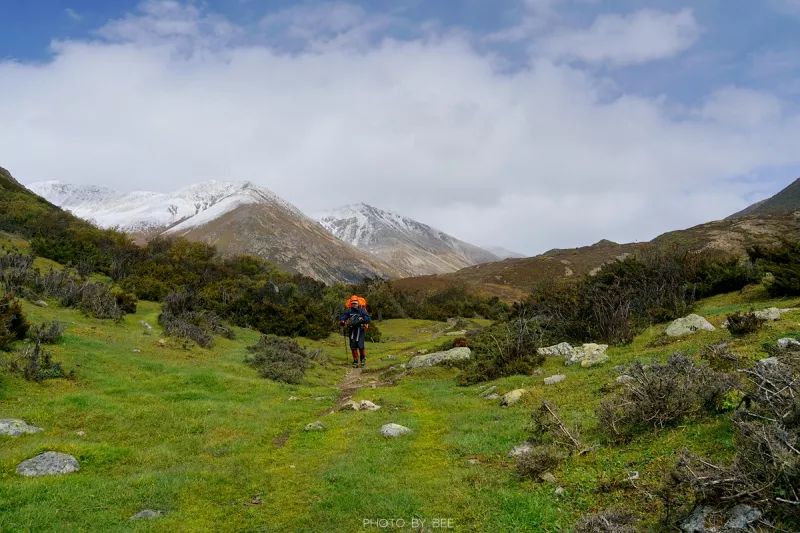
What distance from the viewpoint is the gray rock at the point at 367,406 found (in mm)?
15883

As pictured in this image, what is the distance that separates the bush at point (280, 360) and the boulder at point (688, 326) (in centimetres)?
1431

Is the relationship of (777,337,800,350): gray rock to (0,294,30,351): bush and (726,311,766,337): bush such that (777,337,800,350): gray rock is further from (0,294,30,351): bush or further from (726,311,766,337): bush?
(0,294,30,351): bush

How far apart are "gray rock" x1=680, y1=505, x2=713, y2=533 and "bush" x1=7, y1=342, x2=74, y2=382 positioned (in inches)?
651

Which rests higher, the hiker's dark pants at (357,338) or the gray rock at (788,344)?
the gray rock at (788,344)

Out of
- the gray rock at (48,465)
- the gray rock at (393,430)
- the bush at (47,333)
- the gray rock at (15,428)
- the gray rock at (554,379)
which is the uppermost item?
the bush at (47,333)

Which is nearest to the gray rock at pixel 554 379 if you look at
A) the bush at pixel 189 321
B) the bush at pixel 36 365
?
the bush at pixel 36 365

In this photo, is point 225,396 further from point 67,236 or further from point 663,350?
point 67,236

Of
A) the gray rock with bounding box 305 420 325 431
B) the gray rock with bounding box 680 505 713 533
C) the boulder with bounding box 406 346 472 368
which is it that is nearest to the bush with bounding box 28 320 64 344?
the gray rock with bounding box 305 420 325 431

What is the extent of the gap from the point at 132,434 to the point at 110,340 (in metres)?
11.0

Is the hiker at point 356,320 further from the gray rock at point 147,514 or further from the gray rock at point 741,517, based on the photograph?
the gray rock at point 741,517

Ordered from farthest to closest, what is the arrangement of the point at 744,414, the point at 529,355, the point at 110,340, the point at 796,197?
the point at 796,197, the point at 110,340, the point at 529,355, the point at 744,414

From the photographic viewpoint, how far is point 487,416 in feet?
43.5

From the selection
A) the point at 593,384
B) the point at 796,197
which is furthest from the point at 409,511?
the point at 796,197

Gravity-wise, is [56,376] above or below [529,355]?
above
